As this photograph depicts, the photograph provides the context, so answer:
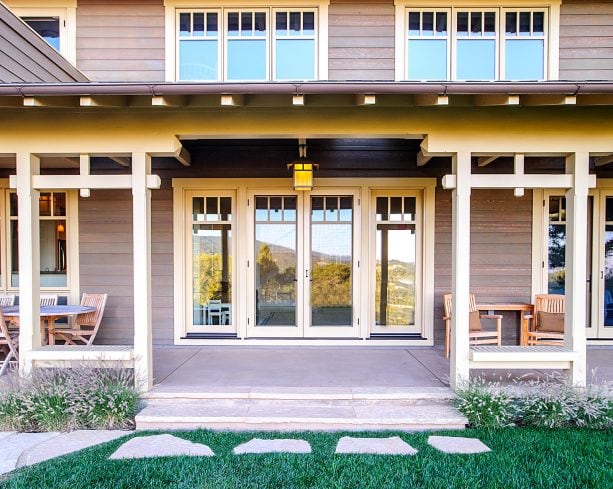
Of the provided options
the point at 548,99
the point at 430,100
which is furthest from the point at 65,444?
the point at 548,99

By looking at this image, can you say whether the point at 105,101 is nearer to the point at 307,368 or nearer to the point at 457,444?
the point at 307,368

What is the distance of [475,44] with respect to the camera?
540cm

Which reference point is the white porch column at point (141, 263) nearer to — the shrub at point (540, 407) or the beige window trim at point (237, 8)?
the beige window trim at point (237, 8)

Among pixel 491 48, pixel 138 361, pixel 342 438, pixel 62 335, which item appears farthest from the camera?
pixel 491 48

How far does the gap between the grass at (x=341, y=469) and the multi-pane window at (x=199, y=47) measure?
15.2ft

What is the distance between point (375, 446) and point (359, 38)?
16.2 feet

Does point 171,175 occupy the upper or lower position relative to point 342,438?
upper

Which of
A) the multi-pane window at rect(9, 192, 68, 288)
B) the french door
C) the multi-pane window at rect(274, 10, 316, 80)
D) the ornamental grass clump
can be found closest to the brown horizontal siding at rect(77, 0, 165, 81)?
the multi-pane window at rect(274, 10, 316, 80)

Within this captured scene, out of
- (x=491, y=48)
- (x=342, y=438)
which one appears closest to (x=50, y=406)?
(x=342, y=438)

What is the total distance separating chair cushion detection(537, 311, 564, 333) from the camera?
488 cm

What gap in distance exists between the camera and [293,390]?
3637mm

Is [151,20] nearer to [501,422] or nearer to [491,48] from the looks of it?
[491,48]

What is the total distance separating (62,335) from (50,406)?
72.6 inches

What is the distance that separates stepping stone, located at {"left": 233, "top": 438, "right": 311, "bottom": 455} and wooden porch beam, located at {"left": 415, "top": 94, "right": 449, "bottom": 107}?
9.51 ft
